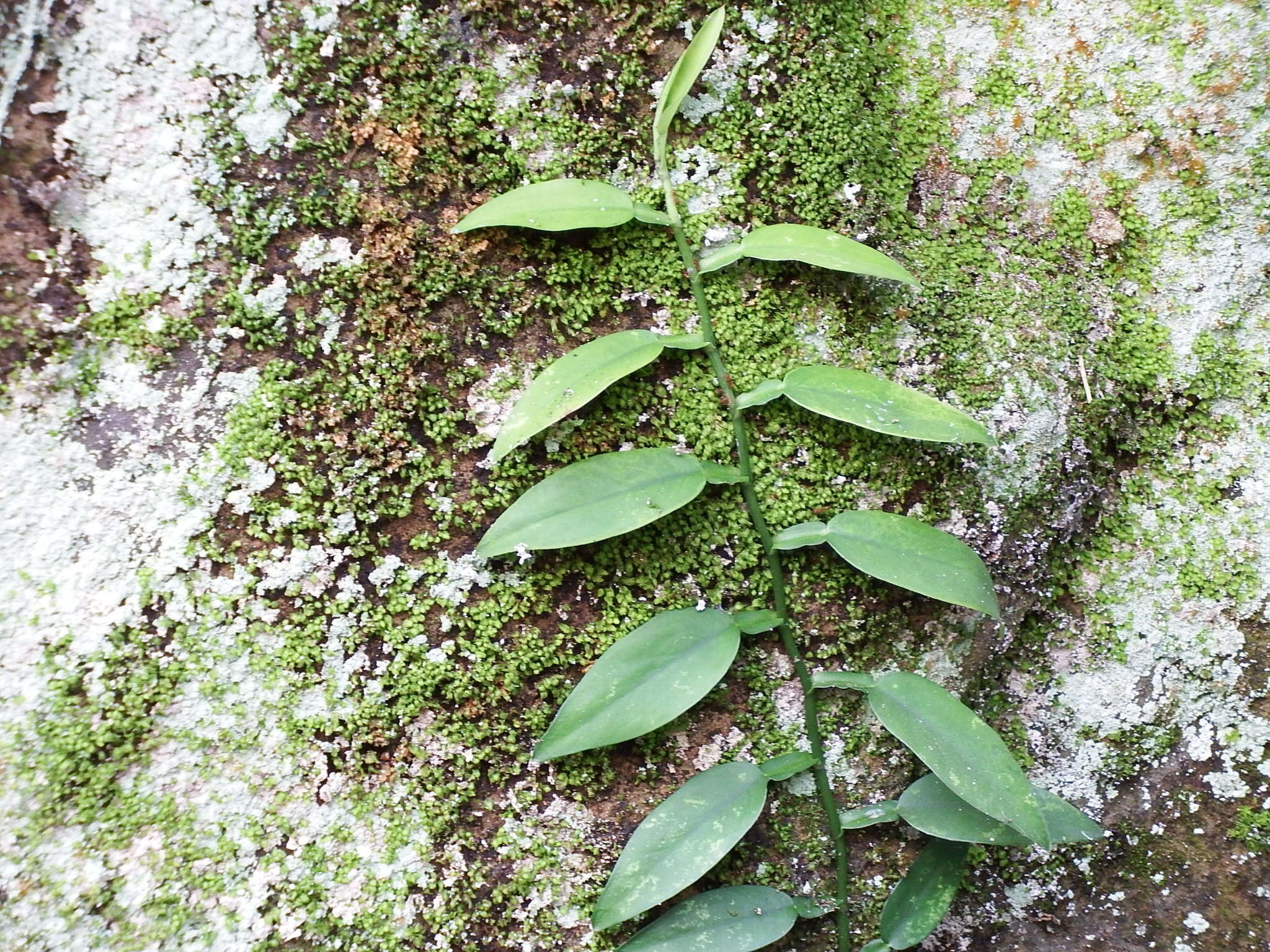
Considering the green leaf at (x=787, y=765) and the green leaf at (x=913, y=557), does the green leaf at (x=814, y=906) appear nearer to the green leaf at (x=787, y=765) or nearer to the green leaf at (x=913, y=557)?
the green leaf at (x=787, y=765)

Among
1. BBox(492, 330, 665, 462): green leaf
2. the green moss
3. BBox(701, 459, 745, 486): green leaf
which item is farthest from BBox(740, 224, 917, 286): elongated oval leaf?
the green moss

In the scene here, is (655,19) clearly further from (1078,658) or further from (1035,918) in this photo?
(1035,918)

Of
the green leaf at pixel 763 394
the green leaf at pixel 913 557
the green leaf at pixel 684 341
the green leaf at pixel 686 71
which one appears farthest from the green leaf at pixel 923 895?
the green leaf at pixel 686 71

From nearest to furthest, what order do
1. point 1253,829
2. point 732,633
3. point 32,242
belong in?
point 32,242 → point 732,633 → point 1253,829

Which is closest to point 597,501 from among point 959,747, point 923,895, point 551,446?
point 551,446

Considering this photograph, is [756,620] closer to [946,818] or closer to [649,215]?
[946,818]
